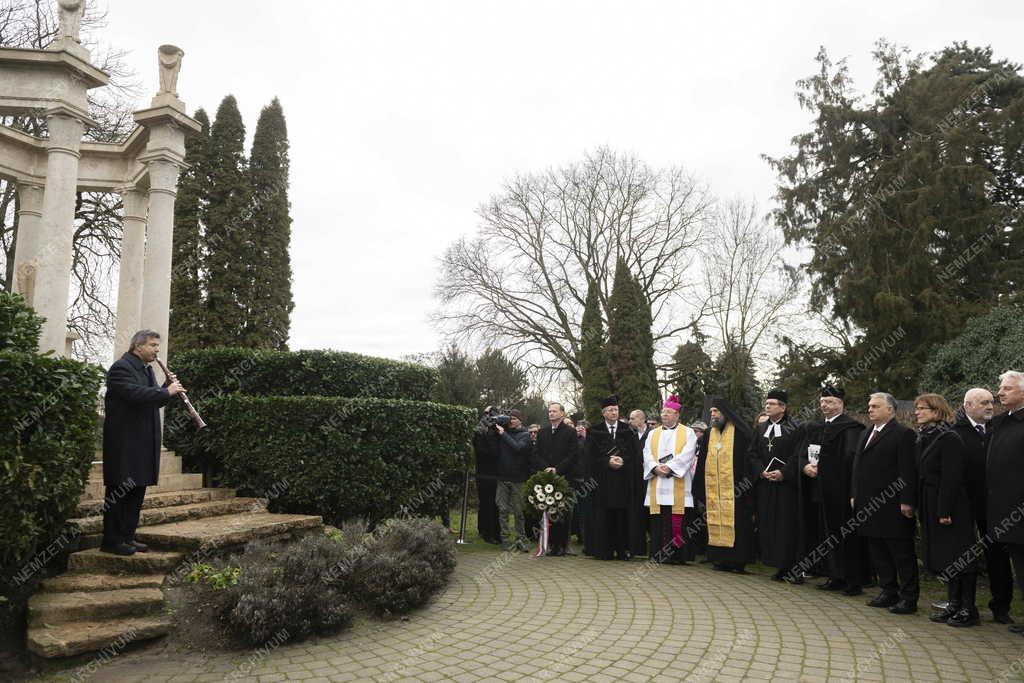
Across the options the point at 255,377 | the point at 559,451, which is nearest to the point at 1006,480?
the point at 559,451

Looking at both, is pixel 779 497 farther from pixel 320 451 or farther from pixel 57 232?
pixel 57 232

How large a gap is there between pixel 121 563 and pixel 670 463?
6.42 meters

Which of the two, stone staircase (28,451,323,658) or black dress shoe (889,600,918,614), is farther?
black dress shoe (889,600,918,614)

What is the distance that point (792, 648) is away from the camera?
16.0 feet

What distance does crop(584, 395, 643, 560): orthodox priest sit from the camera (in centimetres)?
895

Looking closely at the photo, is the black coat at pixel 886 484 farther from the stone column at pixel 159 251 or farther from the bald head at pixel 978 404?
the stone column at pixel 159 251

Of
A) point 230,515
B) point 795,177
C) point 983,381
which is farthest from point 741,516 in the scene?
point 795,177

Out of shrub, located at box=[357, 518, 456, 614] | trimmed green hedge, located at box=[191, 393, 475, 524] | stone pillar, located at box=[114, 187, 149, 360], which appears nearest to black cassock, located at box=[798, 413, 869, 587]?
shrub, located at box=[357, 518, 456, 614]

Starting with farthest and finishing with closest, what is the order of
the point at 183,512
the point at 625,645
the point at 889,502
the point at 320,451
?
the point at 320,451 < the point at 183,512 < the point at 889,502 < the point at 625,645

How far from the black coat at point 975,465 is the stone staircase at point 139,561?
678 cm

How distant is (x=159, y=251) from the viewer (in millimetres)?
9492

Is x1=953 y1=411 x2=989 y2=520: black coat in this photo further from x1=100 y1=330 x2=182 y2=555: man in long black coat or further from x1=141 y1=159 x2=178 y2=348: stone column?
x1=141 y1=159 x2=178 y2=348: stone column

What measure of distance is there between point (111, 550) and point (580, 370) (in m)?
23.9

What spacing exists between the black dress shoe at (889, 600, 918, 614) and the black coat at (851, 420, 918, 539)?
588 millimetres
